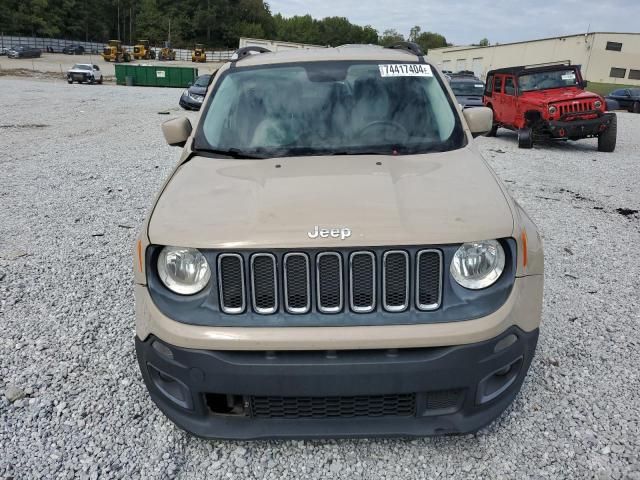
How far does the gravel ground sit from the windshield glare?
482 inches

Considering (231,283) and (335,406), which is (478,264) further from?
(231,283)

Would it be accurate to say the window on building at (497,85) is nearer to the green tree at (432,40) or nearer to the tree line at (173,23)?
the tree line at (173,23)

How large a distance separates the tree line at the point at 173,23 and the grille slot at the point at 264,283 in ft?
362

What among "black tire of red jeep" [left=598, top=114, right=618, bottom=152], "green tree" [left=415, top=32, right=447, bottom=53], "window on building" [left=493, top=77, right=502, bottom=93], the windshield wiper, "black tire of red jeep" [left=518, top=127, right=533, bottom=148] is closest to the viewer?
the windshield wiper

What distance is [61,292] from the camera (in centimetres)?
434

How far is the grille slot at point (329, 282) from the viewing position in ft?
6.95

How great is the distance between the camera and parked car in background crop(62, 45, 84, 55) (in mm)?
88000

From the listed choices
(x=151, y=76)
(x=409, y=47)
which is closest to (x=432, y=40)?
(x=151, y=76)

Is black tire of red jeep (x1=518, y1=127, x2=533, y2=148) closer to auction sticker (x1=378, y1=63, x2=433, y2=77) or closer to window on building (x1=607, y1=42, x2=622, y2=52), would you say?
auction sticker (x1=378, y1=63, x2=433, y2=77)

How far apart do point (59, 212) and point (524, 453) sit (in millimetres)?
6230

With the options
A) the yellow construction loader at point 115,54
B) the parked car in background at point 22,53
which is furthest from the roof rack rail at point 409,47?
the parked car in background at point 22,53

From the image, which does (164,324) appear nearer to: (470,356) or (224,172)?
(224,172)

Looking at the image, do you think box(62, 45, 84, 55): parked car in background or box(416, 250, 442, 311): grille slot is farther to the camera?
box(62, 45, 84, 55): parked car in background

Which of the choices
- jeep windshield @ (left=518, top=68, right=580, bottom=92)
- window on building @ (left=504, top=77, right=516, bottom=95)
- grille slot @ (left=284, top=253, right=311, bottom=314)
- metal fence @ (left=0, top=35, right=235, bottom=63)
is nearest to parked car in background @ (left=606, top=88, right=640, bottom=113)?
jeep windshield @ (left=518, top=68, right=580, bottom=92)
